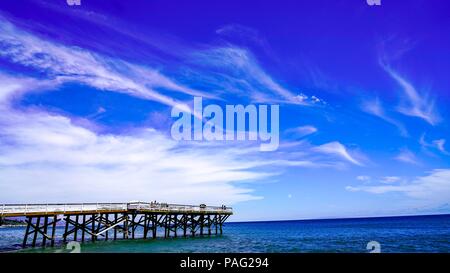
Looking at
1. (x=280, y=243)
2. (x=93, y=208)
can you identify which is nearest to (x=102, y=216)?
(x=93, y=208)

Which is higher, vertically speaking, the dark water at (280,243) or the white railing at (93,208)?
the white railing at (93,208)

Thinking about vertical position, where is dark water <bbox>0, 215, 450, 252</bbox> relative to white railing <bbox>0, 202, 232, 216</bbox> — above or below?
below

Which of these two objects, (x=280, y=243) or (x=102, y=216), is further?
(x=280, y=243)

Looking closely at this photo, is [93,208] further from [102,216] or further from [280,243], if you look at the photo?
[280,243]
